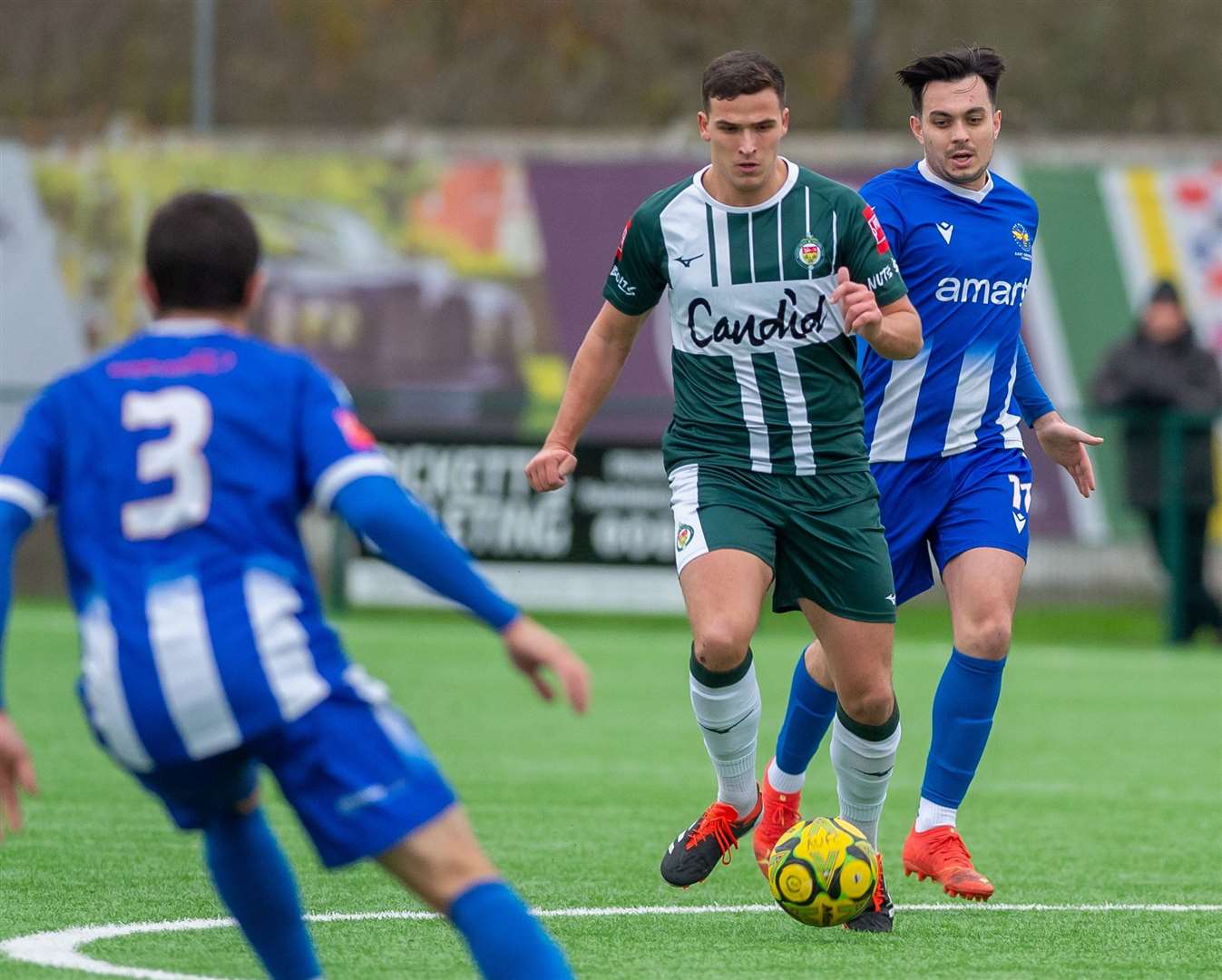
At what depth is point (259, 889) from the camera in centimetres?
410

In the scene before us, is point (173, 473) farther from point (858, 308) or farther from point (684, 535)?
point (684, 535)

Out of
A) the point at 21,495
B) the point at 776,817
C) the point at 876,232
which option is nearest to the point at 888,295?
the point at 876,232

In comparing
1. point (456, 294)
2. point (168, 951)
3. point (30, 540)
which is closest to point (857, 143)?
point (456, 294)

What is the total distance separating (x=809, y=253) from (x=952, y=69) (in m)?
0.98

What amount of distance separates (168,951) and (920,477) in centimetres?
259

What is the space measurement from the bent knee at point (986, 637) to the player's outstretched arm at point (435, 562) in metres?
2.83

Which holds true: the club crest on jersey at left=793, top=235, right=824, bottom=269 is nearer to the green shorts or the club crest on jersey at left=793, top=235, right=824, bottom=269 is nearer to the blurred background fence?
the green shorts

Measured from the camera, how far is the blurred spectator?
49.9ft

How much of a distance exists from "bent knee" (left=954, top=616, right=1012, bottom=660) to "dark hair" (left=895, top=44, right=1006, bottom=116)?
60.6 inches

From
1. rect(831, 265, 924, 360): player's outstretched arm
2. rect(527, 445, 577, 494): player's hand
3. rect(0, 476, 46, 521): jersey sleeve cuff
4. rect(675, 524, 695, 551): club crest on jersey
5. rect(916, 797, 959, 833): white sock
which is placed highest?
rect(831, 265, 924, 360): player's outstretched arm

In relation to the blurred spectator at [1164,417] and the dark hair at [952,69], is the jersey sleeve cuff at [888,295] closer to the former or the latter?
the dark hair at [952,69]

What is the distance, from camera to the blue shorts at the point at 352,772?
3.67 meters

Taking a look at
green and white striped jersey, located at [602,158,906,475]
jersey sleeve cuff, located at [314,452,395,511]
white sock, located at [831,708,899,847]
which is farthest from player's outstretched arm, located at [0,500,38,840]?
white sock, located at [831,708,899,847]

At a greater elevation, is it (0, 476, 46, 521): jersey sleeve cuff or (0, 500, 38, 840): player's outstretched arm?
(0, 476, 46, 521): jersey sleeve cuff
